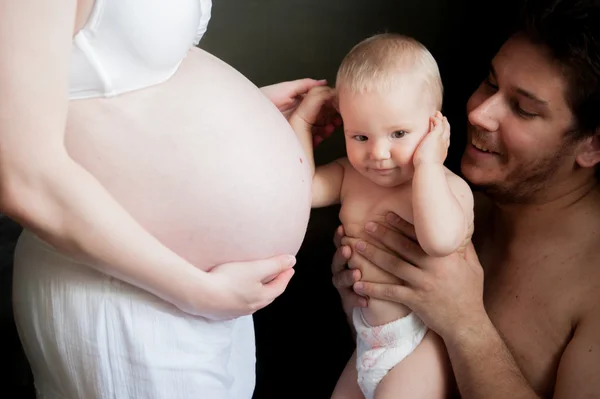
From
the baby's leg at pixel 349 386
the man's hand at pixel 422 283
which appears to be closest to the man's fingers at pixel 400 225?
the man's hand at pixel 422 283

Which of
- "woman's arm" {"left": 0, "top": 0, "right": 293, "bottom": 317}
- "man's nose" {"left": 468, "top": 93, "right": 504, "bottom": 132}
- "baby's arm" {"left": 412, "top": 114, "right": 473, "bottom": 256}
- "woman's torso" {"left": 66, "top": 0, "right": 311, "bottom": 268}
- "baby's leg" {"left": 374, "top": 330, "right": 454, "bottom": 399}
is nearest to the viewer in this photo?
"woman's arm" {"left": 0, "top": 0, "right": 293, "bottom": 317}

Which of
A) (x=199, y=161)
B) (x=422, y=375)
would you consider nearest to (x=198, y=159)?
(x=199, y=161)

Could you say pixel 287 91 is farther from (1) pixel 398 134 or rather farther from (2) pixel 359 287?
(2) pixel 359 287

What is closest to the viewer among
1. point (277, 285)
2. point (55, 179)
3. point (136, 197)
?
point (55, 179)

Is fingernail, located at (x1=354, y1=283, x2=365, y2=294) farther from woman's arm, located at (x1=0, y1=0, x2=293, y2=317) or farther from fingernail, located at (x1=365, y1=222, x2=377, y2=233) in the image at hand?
woman's arm, located at (x1=0, y1=0, x2=293, y2=317)

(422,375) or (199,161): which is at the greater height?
(199,161)

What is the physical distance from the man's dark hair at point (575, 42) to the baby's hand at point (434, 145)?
0.28 metres

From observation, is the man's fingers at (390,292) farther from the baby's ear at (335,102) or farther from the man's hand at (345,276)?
the baby's ear at (335,102)

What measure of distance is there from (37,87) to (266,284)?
16.6 inches

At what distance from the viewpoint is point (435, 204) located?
0.97m

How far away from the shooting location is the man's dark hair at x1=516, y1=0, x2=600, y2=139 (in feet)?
3.47

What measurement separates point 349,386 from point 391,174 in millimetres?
464

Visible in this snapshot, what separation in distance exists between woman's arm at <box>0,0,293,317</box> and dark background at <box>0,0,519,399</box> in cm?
83

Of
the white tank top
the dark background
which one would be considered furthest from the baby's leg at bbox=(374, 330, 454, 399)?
the white tank top
